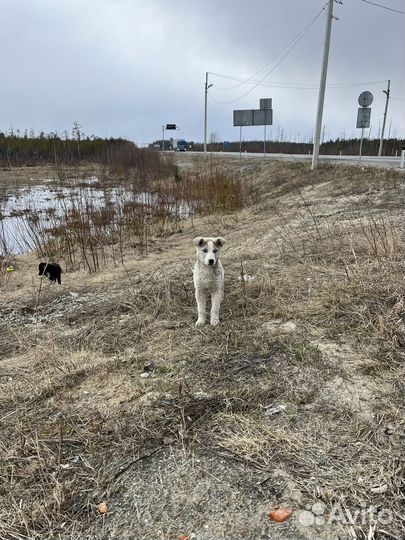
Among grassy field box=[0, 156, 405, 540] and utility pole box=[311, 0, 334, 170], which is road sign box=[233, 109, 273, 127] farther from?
grassy field box=[0, 156, 405, 540]

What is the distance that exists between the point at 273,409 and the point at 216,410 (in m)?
0.39

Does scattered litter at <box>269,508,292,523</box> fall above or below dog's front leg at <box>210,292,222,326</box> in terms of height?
below

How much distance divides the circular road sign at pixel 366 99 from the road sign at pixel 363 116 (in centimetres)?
15

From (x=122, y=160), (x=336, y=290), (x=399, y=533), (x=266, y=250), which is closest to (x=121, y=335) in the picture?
(x=336, y=290)

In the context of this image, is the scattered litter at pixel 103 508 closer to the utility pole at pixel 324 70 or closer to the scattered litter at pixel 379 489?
the scattered litter at pixel 379 489

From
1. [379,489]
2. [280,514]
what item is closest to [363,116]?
[379,489]

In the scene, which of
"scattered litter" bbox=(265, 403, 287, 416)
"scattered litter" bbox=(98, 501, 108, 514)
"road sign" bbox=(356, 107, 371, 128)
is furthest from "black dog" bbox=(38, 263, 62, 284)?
"road sign" bbox=(356, 107, 371, 128)

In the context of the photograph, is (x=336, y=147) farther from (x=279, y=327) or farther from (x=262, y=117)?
(x=279, y=327)

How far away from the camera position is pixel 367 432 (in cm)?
245

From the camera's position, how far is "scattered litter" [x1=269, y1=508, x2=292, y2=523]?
1960 mm

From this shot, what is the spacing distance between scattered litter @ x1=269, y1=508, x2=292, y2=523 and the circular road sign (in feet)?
53.2

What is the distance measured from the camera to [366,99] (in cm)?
1531

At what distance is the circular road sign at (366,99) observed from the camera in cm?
1523

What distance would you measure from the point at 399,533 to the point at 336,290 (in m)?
2.65
